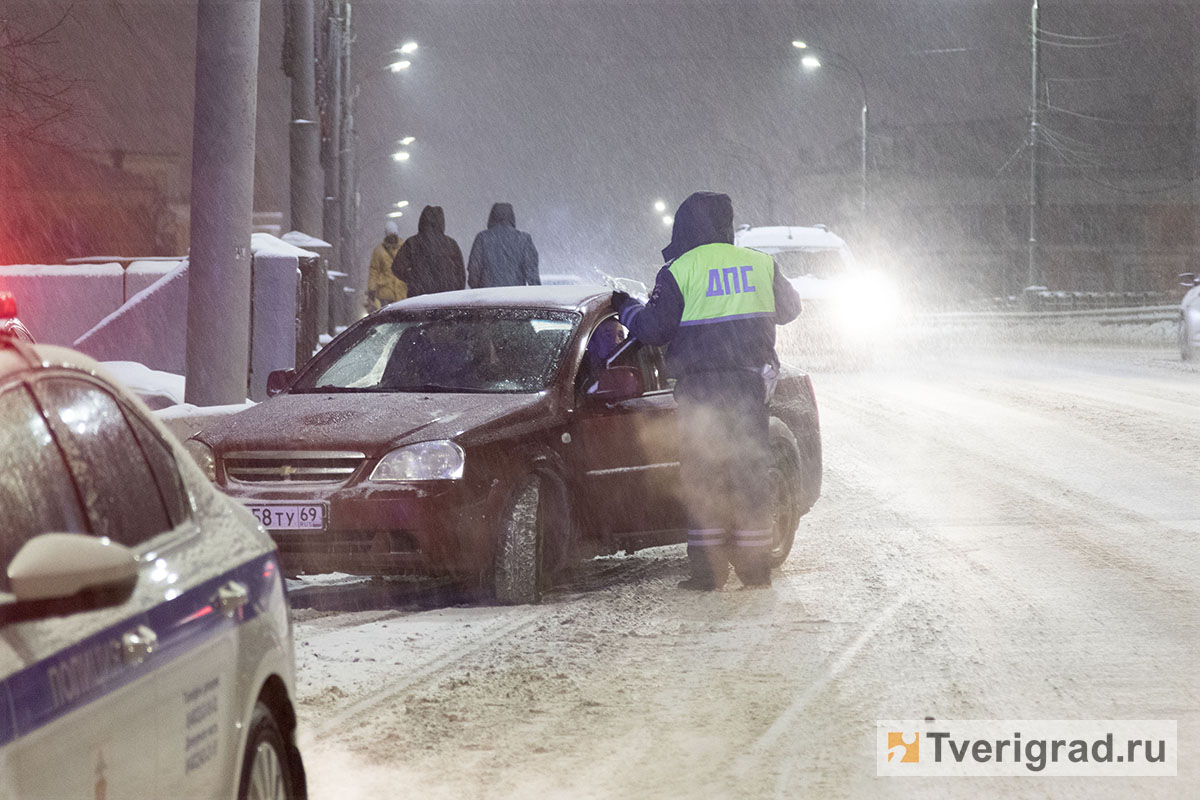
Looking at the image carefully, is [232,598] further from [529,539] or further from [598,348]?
[598,348]

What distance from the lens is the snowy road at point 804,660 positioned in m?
5.51

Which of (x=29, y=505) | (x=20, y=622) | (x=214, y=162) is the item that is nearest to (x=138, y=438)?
(x=29, y=505)

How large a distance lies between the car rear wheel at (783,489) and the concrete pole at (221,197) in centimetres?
436

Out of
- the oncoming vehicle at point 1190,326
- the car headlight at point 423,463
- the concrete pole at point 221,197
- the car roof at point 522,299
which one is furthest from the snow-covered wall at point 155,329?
the oncoming vehicle at point 1190,326

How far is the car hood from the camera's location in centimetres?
814

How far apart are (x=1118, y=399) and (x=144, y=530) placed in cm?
1756

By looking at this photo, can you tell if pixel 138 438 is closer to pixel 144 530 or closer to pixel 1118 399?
pixel 144 530

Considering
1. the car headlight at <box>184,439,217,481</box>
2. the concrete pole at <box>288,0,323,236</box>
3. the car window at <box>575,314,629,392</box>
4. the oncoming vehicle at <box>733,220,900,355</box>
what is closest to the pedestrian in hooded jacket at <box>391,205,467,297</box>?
the concrete pole at <box>288,0,323,236</box>

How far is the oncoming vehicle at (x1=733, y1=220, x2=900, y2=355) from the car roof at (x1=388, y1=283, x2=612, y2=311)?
628 inches

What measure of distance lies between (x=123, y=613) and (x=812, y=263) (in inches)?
951

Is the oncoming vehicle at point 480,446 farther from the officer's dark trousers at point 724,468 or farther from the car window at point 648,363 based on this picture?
the officer's dark trousers at point 724,468

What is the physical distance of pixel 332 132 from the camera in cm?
2609

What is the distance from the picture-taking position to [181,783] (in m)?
3.44

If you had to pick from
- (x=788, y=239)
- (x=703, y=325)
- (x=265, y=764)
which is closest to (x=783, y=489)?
(x=703, y=325)
